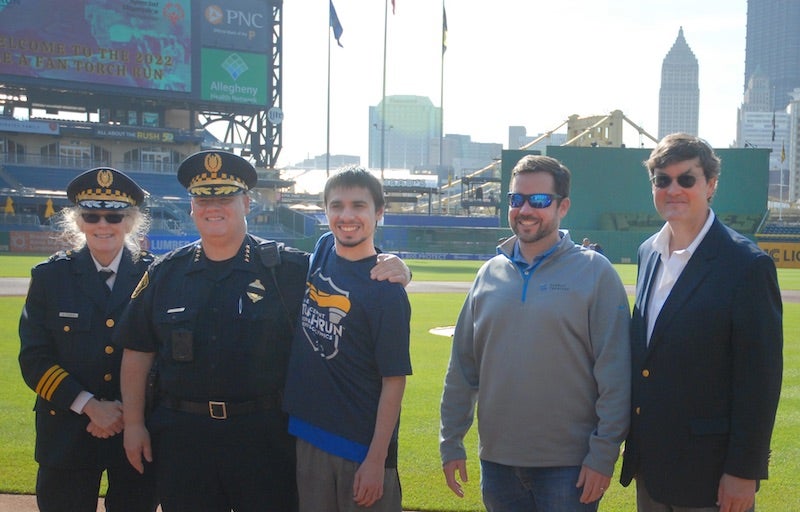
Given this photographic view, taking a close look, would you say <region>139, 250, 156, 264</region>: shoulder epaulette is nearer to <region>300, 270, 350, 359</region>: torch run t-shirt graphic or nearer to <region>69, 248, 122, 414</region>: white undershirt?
<region>69, 248, 122, 414</region>: white undershirt

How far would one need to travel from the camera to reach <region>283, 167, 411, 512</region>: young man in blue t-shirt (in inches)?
131

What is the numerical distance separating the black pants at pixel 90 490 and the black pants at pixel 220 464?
1.26ft

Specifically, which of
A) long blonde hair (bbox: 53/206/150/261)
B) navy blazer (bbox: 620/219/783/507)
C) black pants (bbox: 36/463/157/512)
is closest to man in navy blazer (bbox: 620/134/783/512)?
navy blazer (bbox: 620/219/783/507)

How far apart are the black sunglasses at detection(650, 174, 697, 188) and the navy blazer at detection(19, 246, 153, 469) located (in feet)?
8.29

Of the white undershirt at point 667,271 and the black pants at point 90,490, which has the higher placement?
the white undershirt at point 667,271

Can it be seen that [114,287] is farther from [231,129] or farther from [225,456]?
[231,129]

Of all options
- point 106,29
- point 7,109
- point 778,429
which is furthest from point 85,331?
point 7,109

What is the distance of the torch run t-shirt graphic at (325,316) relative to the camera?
337cm

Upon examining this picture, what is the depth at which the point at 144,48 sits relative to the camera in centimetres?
6009

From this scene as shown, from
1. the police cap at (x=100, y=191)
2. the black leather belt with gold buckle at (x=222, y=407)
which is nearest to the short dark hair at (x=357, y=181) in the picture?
the black leather belt with gold buckle at (x=222, y=407)

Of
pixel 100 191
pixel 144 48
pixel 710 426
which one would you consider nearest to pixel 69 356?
pixel 100 191

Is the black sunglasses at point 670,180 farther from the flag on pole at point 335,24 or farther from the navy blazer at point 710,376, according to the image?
the flag on pole at point 335,24

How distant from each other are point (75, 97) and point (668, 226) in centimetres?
6624

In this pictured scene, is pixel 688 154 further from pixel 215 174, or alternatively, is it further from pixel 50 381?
pixel 50 381
